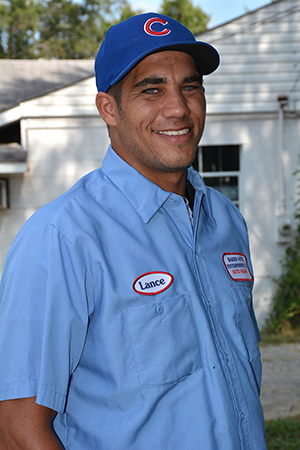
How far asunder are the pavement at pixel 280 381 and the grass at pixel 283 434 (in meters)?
0.27

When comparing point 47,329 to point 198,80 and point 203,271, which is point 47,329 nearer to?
point 203,271

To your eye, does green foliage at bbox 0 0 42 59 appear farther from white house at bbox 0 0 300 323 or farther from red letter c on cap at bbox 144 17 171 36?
red letter c on cap at bbox 144 17 171 36

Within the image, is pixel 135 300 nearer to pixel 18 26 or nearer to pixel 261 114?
pixel 261 114

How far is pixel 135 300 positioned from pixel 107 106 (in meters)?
0.80

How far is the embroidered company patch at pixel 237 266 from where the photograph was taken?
1.87m

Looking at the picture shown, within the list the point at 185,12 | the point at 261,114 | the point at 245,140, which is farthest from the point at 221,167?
the point at 185,12

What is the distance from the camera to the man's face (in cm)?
177

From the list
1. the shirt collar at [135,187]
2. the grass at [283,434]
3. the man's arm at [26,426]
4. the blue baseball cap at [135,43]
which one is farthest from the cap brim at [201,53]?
the grass at [283,434]

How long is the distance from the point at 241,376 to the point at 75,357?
2.02ft

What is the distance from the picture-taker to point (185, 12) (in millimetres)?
24766

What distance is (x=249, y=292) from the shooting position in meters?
1.94

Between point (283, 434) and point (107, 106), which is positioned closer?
point (107, 106)

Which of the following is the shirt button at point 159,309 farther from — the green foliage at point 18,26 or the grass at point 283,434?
the green foliage at point 18,26

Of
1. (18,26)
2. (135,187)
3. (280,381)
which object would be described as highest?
(18,26)
